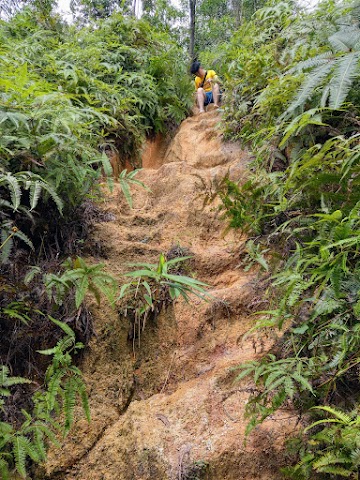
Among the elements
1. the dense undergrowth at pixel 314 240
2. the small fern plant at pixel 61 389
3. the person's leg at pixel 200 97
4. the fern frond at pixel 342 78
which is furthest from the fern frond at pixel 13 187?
the person's leg at pixel 200 97

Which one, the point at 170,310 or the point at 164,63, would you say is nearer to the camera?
the point at 170,310

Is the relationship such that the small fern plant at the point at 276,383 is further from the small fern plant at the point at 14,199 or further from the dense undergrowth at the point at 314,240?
the small fern plant at the point at 14,199

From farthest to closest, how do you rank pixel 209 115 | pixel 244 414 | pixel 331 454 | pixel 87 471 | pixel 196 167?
pixel 209 115 → pixel 196 167 → pixel 87 471 → pixel 244 414 → pixel 331 454

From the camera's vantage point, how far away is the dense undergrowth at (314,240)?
178cm

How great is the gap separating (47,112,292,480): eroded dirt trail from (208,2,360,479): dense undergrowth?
0.20 m

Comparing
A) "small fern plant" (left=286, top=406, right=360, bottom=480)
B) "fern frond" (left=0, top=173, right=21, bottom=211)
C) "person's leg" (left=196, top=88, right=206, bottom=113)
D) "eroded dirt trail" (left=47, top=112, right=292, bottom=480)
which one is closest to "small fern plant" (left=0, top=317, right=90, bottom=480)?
"eroded dirt trail" (left=47, top=112, right=292, bottom=480)

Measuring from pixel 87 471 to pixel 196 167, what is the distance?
151 inches

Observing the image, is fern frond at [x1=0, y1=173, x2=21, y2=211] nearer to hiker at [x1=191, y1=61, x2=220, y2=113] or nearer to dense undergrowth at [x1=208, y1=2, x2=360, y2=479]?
dense undergrowth at [x1=208, y1=2, x2=360, y2=479]

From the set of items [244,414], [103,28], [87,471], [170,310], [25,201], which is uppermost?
[103,28]

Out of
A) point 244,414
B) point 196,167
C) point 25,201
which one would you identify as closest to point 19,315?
point 25,201

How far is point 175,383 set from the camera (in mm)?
2535

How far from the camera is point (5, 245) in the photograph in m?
2.38

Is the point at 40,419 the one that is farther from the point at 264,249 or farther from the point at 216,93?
the point at 216,93

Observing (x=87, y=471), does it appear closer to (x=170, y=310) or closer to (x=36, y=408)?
(x=36, y=408)
